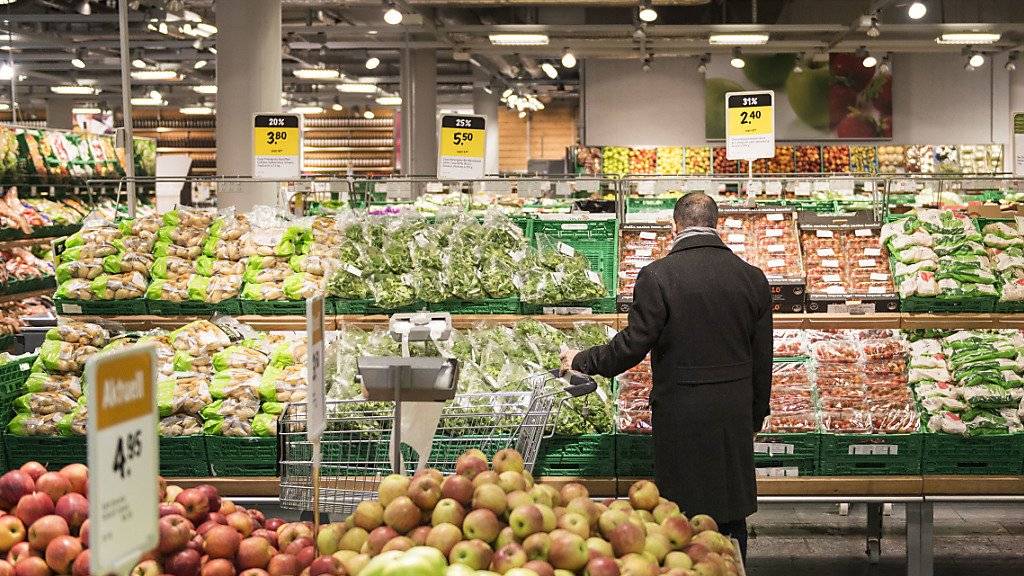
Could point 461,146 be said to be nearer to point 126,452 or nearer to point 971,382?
point 971,382

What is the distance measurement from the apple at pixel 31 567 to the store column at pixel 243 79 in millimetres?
7017

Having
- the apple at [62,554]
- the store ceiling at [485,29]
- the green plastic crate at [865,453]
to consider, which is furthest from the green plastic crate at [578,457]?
the store ceiling at [485,29]

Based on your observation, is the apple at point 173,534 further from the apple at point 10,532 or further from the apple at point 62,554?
the apple at point 10,532

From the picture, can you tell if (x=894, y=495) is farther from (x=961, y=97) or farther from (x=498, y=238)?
(x=961, y=97)

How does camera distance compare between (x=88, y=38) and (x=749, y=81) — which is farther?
(x=749, y=81)

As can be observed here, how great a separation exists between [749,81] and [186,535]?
53.4 ft

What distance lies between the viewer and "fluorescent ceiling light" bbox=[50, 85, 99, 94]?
24.3m

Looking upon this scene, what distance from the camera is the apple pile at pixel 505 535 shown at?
2564mm

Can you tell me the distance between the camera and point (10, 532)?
2.71 m

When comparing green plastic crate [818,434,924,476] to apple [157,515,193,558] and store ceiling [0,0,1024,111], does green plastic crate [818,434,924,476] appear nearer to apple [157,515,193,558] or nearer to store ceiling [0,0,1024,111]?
apple [157,515,193,558]

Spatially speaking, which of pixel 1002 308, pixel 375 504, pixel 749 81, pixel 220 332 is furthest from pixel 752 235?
pixel 749 81

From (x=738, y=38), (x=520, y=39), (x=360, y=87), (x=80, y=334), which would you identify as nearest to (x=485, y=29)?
(x=520, y=39)

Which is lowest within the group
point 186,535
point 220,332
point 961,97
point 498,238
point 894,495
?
point 894,495

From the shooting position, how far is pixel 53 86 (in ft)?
79.3
